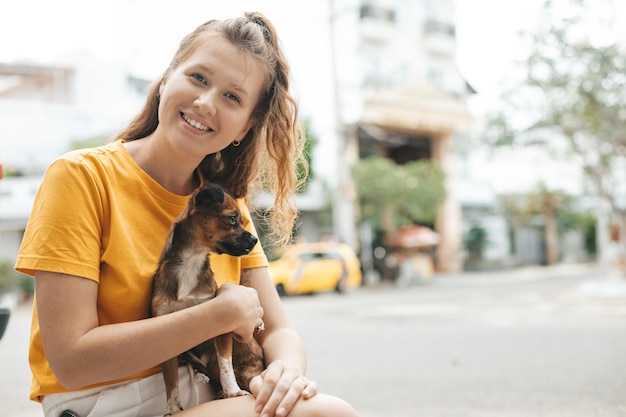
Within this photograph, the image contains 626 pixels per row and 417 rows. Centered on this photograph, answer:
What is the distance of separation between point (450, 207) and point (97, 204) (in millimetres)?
21250

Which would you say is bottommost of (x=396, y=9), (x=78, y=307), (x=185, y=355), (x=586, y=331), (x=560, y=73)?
(x=586, y=331)

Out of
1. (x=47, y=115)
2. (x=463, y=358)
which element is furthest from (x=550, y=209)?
(x=463, y=358)

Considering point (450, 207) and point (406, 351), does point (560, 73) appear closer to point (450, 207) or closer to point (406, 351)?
point (406, 351)

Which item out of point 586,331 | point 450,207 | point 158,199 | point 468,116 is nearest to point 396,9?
point 468,116

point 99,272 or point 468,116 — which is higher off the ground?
point 468,116

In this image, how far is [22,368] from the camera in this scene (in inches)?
203

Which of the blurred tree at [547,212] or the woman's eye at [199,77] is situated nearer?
the woman's eye at [199,77]

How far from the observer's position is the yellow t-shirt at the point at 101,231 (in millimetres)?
1092

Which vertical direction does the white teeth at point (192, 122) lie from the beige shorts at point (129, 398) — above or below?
above

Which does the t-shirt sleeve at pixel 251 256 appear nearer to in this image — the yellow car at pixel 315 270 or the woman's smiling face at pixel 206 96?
the woman's smiling face at pixel 206 96

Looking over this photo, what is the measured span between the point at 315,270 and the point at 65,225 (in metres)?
11.9

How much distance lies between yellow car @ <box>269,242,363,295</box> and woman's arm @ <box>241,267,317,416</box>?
35.3ft

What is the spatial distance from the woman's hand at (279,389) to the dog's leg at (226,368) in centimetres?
3

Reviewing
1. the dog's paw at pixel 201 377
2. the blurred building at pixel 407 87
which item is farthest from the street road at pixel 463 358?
the blurred building at pixel 407 87
